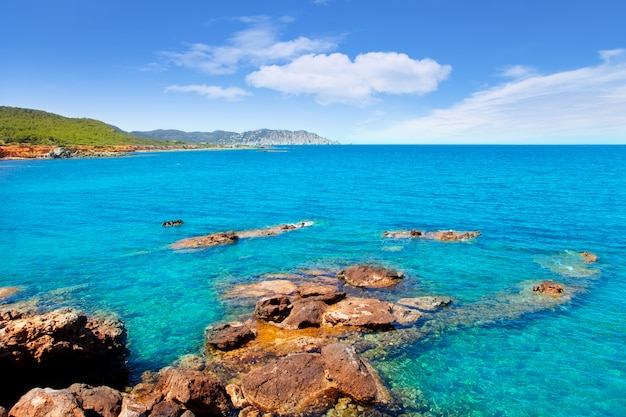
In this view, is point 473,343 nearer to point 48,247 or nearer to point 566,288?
point 566,288

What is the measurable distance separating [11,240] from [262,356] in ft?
132

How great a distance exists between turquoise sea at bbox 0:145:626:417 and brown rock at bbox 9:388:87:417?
279 inches

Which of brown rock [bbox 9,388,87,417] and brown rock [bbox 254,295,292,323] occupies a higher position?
brown rock [bbox 9,388,87,417]

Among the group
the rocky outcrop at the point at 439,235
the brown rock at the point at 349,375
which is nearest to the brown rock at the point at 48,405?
the brown rock at the point at 349,375

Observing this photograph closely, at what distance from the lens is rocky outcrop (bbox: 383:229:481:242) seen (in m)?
44.8

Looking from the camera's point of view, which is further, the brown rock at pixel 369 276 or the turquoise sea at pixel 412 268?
the brown rock at pixel 369 276

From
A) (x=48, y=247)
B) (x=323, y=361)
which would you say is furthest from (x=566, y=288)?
(x=48, y=247)

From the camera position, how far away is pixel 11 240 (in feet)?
148

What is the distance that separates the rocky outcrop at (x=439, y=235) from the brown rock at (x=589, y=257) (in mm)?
10664

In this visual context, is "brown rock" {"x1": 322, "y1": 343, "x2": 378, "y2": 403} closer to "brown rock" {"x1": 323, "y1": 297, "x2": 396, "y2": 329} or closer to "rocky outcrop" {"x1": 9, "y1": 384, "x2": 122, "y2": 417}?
"brown rock" {"x1": 323, "y1": 297, "x2": 396, "y2": 329}

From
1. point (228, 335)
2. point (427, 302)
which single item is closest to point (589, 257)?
point (427, 302)

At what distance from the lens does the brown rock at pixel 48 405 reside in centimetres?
1324

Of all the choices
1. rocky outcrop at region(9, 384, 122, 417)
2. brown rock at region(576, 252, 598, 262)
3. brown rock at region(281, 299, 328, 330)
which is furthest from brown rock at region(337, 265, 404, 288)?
rocky outcrop at region(9, 384, 122, 417)

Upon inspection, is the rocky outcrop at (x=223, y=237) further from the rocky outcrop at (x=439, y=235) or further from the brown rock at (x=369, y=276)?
the brown rock at (x=369, y=276)
